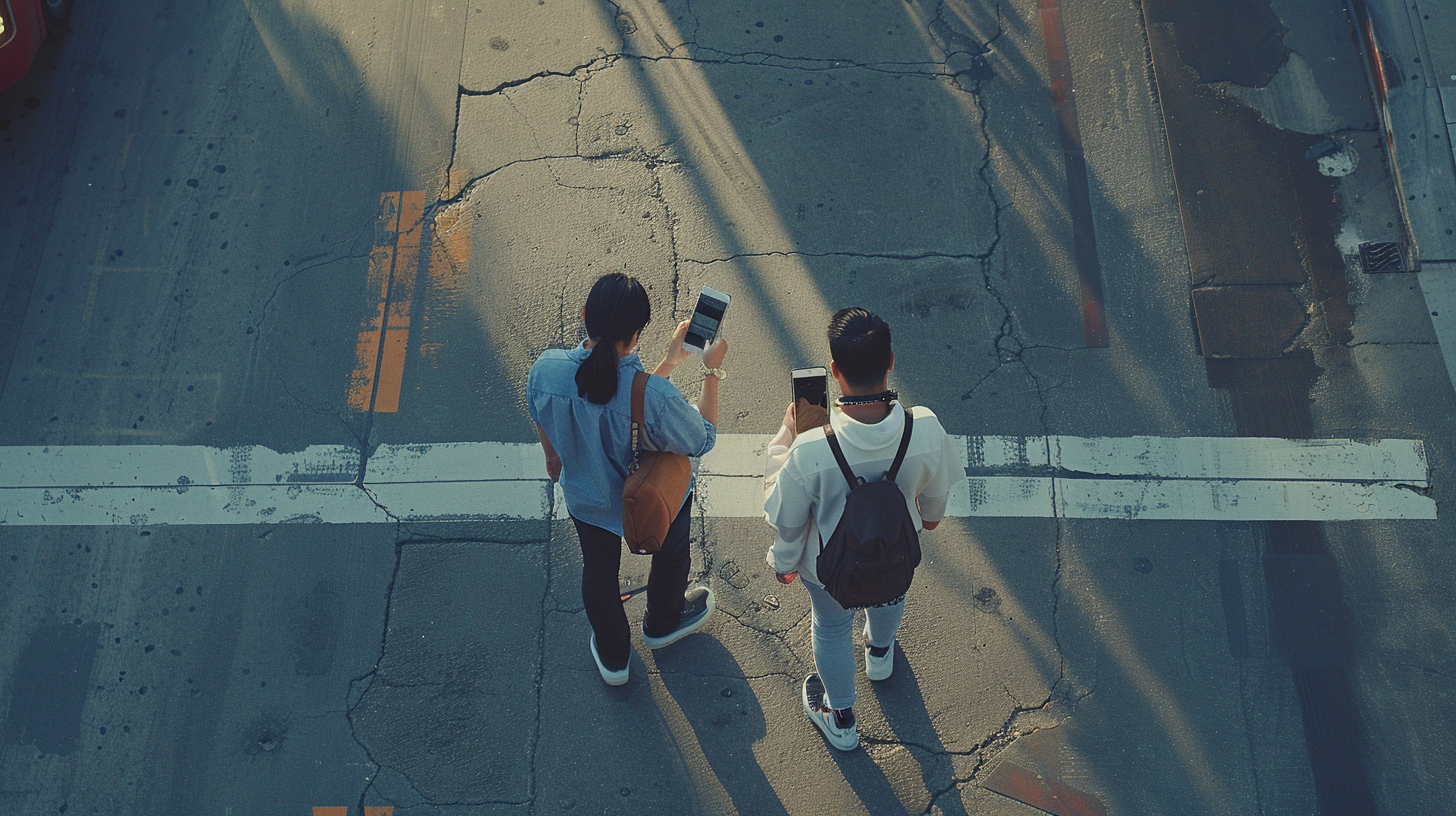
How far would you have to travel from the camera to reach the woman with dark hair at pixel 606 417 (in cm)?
298

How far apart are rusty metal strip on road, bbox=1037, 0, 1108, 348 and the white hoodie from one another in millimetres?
2474

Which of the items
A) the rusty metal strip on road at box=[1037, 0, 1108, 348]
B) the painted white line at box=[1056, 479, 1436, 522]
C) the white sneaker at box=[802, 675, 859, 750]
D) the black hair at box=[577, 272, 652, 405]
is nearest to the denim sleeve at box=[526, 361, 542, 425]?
the black hair at box=[577, 272, 652, 405]

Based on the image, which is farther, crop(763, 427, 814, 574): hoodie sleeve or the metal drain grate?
the metal drain grate

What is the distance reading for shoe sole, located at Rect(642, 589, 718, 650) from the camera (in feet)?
14.3

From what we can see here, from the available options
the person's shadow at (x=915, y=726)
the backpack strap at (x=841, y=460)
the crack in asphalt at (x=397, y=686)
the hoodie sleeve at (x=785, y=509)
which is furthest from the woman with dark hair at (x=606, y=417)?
the person's shadow at (x=915, y=726)

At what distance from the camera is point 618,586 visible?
3852mm

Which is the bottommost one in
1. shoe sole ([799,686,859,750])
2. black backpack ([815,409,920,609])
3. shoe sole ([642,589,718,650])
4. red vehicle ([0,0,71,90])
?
shoe sole ([799,686,859,750])

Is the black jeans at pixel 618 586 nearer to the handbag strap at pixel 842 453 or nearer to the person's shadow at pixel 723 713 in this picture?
the person's shadow at pixel 723 713

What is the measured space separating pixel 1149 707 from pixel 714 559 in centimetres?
→ 211

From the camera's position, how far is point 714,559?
4.68m

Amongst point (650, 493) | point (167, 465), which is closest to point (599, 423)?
point (650, 493)

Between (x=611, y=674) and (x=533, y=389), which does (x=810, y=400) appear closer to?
(x=533, y=389)

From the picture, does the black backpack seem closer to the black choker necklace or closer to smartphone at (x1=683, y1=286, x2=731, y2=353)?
the black choker necklace

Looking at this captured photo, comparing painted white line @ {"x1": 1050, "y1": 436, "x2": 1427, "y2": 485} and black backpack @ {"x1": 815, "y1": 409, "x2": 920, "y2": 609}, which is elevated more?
painted white line @ {"x1": 1050, "y1": 436, "x2": 1427, "y2": 485}
